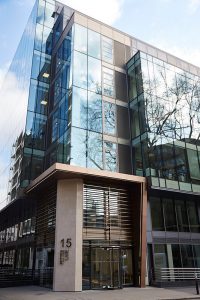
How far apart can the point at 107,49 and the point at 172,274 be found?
70.5 feet

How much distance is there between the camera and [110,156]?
2406cm

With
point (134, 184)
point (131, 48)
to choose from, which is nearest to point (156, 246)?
point (134, 184)

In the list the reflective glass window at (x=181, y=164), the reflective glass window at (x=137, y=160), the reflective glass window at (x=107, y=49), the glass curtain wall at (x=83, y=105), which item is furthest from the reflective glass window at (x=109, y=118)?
the reflective glass window at (x=181, y=164)

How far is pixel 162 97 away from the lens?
2642 cm

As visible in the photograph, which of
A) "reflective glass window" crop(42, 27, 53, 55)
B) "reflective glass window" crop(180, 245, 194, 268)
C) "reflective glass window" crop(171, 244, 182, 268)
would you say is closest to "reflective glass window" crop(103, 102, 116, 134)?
"reflective glass window" crop(42, 27, 53, 55)

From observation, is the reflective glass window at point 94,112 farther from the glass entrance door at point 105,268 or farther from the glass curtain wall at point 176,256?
the glass curtain wall at point 176,256

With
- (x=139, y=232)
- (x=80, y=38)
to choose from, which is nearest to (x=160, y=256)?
(x=139, y=232)

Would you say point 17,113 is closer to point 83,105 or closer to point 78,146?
point 83,105

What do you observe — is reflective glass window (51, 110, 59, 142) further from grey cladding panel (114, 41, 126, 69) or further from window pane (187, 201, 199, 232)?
window pane (187, 201, 199, 232)

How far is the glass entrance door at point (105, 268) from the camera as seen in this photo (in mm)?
18297

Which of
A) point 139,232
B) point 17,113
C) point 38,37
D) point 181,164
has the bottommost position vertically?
point 139,232

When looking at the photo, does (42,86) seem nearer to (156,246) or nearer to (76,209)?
(76,209)

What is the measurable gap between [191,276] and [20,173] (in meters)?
16.5

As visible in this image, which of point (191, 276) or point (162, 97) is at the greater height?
point (162, 97)
